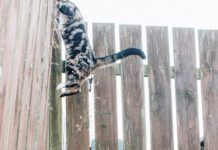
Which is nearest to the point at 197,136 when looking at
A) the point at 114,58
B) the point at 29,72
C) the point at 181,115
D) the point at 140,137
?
the point at 181,115

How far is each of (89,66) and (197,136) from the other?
2.47 ft

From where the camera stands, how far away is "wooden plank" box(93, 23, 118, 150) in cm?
211

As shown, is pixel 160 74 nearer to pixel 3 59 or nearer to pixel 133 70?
pixel 133 70

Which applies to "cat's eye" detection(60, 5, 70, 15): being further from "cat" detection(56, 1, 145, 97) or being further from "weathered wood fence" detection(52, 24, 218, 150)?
"weathered wood fence" detection(52, 24, 218, 150)

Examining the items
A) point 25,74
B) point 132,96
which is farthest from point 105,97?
point 25,74

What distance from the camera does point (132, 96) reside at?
2.15 metres

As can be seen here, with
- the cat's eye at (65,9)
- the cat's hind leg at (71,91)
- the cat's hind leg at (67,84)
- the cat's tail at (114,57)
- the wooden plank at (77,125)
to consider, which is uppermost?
the cat's eye at (65,9)

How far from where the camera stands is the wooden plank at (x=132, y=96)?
2125 mm

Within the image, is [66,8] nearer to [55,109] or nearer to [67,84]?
[67,84]

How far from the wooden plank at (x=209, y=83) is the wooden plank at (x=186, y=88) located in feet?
0.19

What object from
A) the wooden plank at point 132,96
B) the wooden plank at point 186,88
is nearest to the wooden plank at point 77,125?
the wooden plank at point 132,96

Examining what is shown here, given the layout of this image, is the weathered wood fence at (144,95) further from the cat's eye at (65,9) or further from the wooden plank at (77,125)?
the cat's eye at (65,9)

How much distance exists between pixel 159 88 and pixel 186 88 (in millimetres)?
167

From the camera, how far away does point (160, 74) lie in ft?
7.27
